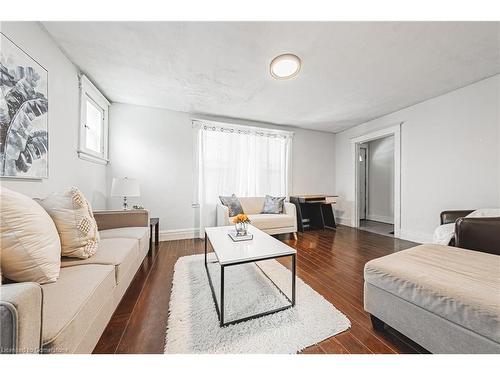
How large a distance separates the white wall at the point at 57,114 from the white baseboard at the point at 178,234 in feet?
4.25

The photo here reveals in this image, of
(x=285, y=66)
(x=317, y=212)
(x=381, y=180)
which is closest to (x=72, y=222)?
(x=285, y=66)

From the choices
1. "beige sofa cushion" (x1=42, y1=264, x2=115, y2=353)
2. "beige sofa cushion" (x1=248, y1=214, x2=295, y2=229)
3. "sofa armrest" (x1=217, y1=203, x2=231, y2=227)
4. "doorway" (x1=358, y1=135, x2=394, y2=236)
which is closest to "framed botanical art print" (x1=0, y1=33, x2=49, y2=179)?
"beige sofa cushion" (x1=42, y1=264, x2=115, y2=353)

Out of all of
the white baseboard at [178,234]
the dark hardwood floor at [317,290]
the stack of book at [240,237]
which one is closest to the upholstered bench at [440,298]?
the dark hardwood floor at [317,290]

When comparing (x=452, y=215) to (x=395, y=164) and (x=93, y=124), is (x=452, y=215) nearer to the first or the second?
(x=395, y=164)

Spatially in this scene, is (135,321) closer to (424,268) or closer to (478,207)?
Answer: (424,268)

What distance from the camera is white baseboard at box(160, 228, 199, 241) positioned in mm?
3359

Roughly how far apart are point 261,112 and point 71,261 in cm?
331

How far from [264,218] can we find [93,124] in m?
2.93

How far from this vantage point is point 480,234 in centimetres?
153

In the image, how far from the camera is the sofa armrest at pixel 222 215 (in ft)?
9.97

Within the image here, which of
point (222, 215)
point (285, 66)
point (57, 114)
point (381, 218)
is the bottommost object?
point (381, 218)

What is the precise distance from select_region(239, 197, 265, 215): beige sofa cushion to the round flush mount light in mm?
2168

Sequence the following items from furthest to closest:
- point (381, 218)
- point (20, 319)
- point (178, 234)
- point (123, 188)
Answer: point (381, 218)
point (178, 234)
point (123, 188)
point (20, 319)
